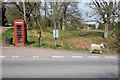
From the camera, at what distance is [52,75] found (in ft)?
35.4

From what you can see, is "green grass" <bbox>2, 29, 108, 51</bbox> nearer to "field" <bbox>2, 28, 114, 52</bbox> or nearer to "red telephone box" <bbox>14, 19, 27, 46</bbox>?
"field" <bbox>2, 28, 114, 52</bbox>

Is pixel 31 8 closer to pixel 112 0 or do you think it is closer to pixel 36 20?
pixel 36 20

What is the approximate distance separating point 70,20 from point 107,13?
1574 centimetres

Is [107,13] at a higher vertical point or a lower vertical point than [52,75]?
higher

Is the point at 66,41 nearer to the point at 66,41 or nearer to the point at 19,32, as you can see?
the point at 66,41

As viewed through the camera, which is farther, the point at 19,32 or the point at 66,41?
the point at 66,41

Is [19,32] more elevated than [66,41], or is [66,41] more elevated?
[19,32]

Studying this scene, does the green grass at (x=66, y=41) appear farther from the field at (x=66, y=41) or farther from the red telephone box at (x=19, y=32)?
the red telephone box at (x=19, y=32)

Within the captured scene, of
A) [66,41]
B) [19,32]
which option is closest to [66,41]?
Answer: [66,41]

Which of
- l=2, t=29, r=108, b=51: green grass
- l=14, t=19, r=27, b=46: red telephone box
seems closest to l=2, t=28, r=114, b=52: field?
l=2, t=29, r=108, b=51: green grass

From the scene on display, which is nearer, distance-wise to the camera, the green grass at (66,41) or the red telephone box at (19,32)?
the green grass at (66,41)

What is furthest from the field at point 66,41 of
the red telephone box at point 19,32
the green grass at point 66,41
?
the red telephone box at point 19,32

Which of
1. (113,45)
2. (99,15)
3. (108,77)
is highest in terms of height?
(99,15)

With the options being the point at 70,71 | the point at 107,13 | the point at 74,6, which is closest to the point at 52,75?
the point at 70,71
